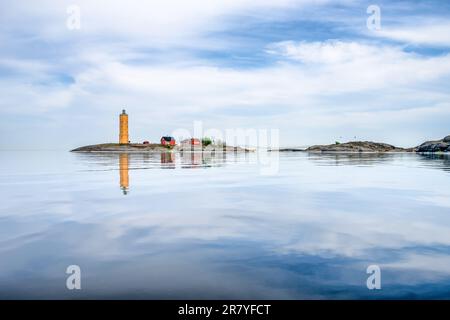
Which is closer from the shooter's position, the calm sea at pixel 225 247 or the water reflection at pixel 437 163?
the calm sea at pixel 225 247

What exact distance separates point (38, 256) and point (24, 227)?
386cm

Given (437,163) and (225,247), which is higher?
(437,163)

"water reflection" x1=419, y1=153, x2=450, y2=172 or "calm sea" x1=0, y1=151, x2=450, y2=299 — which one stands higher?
"water reflection" x1=419, y1=153, x2=450, y2=172

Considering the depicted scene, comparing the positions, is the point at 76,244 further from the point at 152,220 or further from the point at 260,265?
the point at 260,265

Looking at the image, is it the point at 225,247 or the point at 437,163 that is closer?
the point at 225,247

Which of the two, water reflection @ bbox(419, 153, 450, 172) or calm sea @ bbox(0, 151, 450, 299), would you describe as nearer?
calm sea @ bbox(0, 151, 450, 299)

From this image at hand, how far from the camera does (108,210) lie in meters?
15.2

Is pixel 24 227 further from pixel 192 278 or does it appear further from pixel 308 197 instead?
pixel 308 197

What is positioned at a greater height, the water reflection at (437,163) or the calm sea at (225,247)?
the water reflection at (437,163)

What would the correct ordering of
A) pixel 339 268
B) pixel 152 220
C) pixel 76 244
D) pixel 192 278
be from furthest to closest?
pixel 152 220 < pixel 76 244 < pixel 339 268 < pixel 192 278
